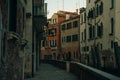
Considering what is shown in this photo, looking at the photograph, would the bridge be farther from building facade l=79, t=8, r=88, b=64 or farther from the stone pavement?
building facade l=79, t=8, r=88, b=64

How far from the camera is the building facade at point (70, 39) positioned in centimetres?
7019

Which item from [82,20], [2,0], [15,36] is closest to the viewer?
[2,0]

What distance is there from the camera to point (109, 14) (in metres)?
44.0

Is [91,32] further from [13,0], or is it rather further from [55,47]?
[13,0]

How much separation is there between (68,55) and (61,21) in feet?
33.0

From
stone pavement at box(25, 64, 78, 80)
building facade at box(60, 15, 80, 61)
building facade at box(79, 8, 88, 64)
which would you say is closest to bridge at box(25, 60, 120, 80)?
stone pavement at box(25, 64, 78, 80)

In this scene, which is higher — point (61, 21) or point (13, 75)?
point (61, 21)

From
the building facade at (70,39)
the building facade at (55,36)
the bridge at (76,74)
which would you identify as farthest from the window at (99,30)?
the building facade at (55,36)

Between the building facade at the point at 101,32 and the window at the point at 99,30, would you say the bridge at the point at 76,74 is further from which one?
the window at the point at 99,30

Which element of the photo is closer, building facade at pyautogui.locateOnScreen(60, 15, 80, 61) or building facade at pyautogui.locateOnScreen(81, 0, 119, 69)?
building facade at pyautogui.locateOnScreen(81, 0, 119, 69)

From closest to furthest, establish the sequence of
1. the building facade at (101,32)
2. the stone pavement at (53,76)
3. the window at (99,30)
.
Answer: the stone pavement at (53,76), the building facade at (101,32), the window at (99,30)

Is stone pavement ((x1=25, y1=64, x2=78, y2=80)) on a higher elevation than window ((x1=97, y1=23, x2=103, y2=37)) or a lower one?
lower

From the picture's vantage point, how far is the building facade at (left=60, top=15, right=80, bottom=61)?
230ft

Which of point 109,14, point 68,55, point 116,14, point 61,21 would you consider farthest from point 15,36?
point 61,21
